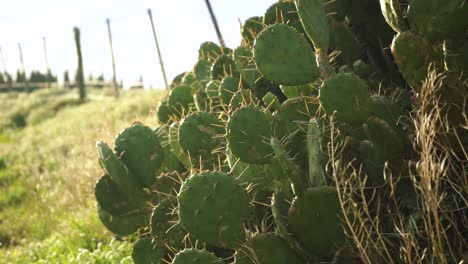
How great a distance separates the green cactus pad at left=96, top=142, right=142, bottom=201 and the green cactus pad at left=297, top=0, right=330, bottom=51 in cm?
149

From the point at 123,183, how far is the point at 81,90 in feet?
73.2

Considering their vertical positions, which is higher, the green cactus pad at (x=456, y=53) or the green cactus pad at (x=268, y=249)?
the green cactus pad at (x=456, y=53)

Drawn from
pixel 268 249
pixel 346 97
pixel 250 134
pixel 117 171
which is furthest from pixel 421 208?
pixel 117 171

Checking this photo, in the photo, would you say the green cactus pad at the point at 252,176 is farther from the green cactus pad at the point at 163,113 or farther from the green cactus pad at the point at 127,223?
the green cactus pad at the point at 163,113

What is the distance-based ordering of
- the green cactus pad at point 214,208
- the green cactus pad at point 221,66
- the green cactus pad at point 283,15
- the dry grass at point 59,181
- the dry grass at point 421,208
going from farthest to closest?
the dry grass at point 59,181 < the green cactus pad at point 221,66 < the green cactus pad at point 283,15 < the green cactus pad at point 214,208 < the dry grass at point 421,208

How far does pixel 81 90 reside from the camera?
25625mm

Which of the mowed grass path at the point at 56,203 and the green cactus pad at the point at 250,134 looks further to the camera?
the mowed grass path at the point at 56,203

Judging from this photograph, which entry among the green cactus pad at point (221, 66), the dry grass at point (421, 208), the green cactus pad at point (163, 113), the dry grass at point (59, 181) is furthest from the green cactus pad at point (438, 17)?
the green cactus pad at point (163, 113)

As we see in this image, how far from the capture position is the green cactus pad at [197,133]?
381 cm

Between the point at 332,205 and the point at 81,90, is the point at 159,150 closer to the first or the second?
the point at 332,205

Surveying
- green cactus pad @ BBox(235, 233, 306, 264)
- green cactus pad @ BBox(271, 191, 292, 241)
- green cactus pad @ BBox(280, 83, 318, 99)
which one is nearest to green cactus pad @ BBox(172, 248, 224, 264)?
green cactus pad @ BBox(235, 233, 306, 264)

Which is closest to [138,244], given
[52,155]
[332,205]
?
[332,205]

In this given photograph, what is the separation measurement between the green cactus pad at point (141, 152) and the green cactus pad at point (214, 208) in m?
1.22

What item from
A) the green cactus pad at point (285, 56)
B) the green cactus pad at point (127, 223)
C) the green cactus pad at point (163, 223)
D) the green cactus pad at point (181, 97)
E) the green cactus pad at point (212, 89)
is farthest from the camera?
the green cactus pad at point (181, 97)
